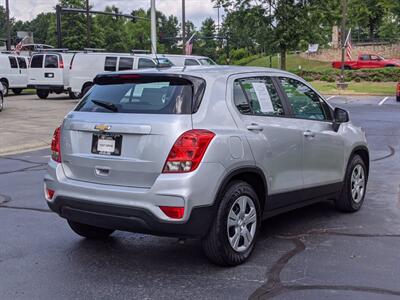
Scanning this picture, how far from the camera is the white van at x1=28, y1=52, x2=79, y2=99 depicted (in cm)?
2764

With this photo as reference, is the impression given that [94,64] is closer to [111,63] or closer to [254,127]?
[111,63]

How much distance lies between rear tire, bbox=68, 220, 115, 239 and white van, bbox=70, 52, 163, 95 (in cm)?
2024

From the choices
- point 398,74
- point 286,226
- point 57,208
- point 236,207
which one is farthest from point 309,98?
point 398,74

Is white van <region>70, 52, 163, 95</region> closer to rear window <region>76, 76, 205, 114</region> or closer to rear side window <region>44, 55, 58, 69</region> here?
rear side window <region>44, 55, 58, 69</region>

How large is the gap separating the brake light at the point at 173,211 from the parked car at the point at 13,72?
1039 inches

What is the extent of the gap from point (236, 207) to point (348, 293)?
1.16 meters

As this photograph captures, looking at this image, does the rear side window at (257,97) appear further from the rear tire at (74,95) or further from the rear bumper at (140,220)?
the rear tire at (74,95)

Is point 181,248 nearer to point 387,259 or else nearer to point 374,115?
point 387,259

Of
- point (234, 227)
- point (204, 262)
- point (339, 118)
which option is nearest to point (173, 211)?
point (234, 227)

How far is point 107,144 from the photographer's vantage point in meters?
4.75

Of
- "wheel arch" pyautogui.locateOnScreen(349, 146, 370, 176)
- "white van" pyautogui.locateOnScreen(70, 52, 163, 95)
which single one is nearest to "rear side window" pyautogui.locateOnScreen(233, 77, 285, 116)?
"wheel arch" pyautogui.locateOnScreen(349, 146, 370, 176)

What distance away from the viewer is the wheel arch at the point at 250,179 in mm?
4623

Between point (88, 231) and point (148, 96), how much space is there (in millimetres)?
1603

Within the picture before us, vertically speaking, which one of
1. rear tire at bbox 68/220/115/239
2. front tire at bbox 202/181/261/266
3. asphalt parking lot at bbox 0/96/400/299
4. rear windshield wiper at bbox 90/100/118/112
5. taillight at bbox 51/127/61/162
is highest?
rear windshield wiper at bbox 90/100/118/112
